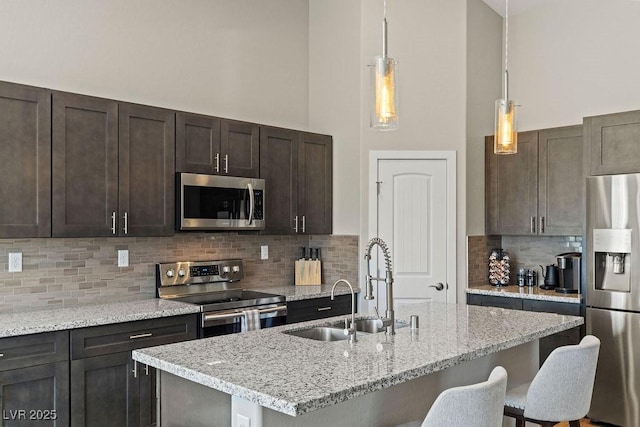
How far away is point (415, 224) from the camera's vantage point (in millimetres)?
4988

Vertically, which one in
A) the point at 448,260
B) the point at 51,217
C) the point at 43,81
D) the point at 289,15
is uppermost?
the point at 289,15

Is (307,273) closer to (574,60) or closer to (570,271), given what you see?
(570,271)

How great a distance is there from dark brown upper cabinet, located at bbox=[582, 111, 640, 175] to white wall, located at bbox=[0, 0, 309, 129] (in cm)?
254

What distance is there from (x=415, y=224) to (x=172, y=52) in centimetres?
249

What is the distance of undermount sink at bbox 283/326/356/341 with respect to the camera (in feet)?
9.47

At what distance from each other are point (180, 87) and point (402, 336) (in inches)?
112

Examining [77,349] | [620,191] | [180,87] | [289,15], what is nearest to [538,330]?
[620,191]

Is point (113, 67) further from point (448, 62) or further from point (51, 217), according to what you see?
point (448, 62)

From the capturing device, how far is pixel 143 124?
3902mm

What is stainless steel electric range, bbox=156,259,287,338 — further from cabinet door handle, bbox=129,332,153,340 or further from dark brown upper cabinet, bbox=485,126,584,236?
dark brown upper cabinet, bbox=485,126,584,236

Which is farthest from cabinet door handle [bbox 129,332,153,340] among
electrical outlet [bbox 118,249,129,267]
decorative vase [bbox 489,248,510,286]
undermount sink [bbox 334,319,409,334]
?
decorative vase [bbox 489,248,510,286]

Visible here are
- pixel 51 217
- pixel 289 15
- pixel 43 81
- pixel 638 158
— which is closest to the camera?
pixel 51 217

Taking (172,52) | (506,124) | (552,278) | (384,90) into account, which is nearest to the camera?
(384,90)

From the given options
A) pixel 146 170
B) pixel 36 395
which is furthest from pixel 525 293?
pixel 36 395
